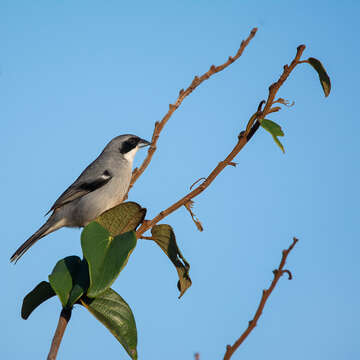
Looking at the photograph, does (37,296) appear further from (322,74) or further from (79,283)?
(322,74)

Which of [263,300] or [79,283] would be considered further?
[79,283]

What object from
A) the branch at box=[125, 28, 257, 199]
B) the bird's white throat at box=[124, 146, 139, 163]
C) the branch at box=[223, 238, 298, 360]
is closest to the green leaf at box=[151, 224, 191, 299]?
the branch at box=[125, 28, 257, 199]

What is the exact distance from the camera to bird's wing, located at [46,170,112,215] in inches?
262

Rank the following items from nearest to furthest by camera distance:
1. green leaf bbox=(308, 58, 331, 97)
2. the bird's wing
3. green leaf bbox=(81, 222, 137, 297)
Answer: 1. green leaf bbox=(81, 222, 137, 297)
2. green leaf bbox=(308, 58, 331, 97)
3. the bird's wing

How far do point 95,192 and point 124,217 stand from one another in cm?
431

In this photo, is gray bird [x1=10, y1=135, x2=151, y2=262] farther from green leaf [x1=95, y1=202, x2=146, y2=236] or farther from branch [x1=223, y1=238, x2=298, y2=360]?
branch [x1=223, y1=238, x2=298, y2=360]

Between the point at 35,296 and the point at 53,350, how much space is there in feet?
2.09

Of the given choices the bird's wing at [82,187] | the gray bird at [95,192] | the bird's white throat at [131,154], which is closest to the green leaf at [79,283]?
the gray bird at [95,192]

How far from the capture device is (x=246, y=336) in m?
1.47

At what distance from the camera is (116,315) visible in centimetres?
217

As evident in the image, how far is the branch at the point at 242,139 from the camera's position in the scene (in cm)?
223

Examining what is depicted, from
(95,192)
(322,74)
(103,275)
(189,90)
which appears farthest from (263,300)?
(95,192)

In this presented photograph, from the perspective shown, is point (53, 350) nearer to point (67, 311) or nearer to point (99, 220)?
point (67, 311)

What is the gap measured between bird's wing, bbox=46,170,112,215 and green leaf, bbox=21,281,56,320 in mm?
4367
